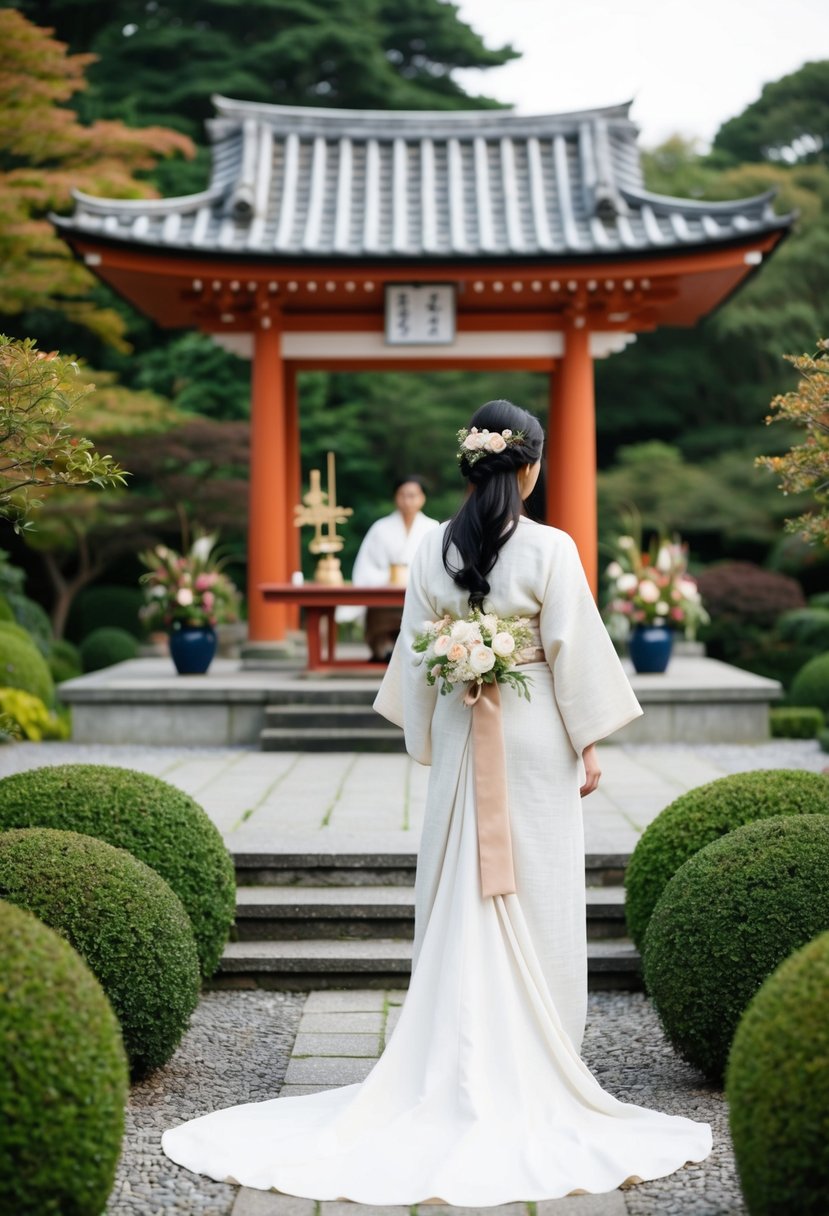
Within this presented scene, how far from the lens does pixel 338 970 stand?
4535 millimetres

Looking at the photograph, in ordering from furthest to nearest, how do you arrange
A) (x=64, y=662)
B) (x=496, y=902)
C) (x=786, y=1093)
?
(x=64, y=662), (x=496, y=902), (x=786, y=1093)

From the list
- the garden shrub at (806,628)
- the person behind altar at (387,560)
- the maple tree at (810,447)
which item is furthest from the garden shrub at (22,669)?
the garden shrub at (806,628)

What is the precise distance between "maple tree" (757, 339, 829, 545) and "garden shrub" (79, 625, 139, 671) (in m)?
11.7

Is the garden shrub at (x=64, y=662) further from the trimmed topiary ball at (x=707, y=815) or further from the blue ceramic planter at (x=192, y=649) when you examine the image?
the trimmed topiary ball at (x=707, y=815)

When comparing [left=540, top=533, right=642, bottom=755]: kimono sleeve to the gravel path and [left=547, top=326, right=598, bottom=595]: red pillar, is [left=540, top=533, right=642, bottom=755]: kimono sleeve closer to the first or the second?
the gravel path

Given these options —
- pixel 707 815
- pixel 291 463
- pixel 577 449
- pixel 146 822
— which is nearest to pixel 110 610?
pixel 291 463

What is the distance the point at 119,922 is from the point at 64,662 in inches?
442

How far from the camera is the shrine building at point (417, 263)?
9.19 metres

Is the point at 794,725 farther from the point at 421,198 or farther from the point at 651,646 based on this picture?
the point at 421,198

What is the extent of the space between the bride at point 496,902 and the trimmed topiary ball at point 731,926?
0.34 metres

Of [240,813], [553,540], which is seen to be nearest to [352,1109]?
[553,540]

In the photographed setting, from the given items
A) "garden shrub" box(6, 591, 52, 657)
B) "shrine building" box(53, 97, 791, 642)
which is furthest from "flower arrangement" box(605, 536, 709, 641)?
"garden shrub" box(6, 591, 52, 657)

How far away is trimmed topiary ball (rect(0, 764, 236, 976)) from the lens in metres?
3.93

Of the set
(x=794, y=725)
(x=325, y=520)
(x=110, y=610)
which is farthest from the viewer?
(x=110, y=610)
